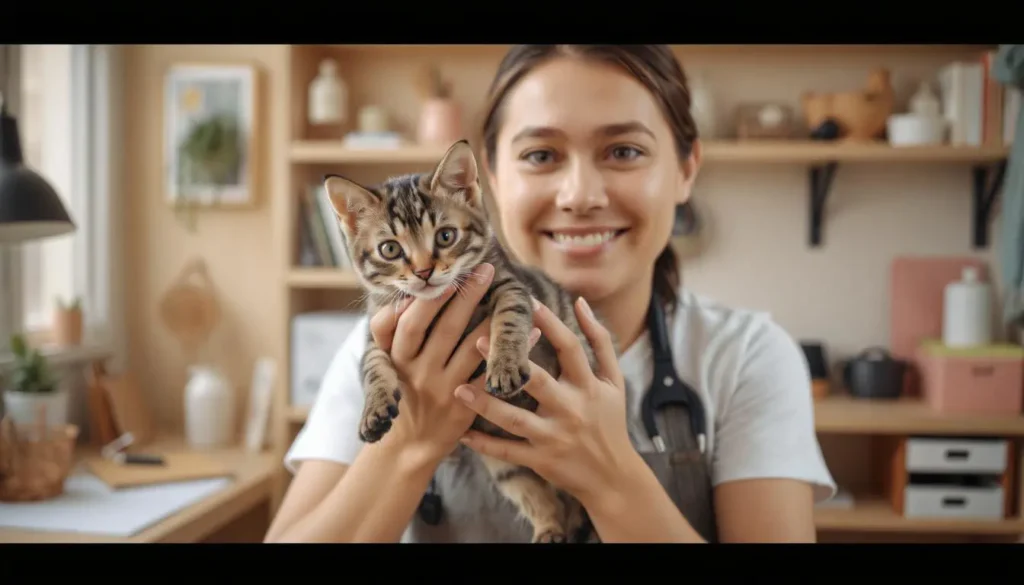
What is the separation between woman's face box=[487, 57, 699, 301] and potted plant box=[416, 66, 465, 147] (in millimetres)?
1091

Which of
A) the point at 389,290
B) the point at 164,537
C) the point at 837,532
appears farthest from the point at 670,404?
the point at 837,532

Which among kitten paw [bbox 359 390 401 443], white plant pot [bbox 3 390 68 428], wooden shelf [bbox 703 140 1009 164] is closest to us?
kitten paw [bbox 359 390 401 443]

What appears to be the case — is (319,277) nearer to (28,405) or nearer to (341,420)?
(28,405)

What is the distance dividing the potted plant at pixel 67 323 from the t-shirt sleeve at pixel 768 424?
177 centimetres

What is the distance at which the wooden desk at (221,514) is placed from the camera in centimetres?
132

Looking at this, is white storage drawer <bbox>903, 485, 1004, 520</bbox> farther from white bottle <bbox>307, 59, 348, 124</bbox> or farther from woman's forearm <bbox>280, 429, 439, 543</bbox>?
white bottle <bbox>307, 59, 348, 124</bbox>

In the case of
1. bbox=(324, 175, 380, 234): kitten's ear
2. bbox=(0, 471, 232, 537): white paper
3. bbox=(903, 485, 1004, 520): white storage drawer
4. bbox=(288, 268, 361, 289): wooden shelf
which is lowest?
bbox=(903, 485, 1004, 520): white storage drawer

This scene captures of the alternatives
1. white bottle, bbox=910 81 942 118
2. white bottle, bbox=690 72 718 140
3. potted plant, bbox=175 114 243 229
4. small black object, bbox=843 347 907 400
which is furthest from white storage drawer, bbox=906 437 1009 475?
potted plant, bbox=175 114 243 229

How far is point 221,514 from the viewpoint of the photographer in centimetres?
167

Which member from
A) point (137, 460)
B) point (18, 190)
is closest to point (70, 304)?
point (137, 460)

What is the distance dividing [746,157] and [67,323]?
1821mm

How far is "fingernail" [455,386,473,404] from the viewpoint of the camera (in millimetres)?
749
